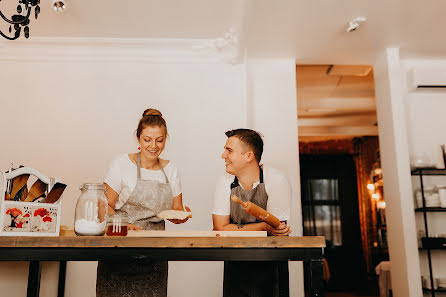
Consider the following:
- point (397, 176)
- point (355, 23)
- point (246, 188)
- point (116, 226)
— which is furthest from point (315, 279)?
point (397, 176)

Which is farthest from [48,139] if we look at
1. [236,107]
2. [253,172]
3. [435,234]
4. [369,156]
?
[369,156]

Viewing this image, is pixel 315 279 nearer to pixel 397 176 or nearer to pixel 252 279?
pixel 252 279

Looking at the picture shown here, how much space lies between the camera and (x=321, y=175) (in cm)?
1013

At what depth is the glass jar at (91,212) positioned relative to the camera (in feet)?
5.04

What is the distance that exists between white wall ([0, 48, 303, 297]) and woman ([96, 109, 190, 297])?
159cm

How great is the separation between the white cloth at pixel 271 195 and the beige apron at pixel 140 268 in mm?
358

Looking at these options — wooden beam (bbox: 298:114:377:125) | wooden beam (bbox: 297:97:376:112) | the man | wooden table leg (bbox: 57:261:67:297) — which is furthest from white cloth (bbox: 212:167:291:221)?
wooden beam (bbox: 298:114:377:125)

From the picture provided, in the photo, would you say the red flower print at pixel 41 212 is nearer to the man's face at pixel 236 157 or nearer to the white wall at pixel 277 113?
the man's face at pixel 236 157

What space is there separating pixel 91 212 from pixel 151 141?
36.5 inches

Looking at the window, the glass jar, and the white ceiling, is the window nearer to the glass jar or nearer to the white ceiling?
the white ceiling

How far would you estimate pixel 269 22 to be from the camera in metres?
3.88

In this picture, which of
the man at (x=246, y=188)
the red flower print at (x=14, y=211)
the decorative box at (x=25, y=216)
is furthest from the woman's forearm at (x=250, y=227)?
the red flower print at (x=14, y=211)

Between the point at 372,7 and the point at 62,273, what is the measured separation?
3545 mm

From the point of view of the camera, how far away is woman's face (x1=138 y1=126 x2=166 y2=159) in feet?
8.00
